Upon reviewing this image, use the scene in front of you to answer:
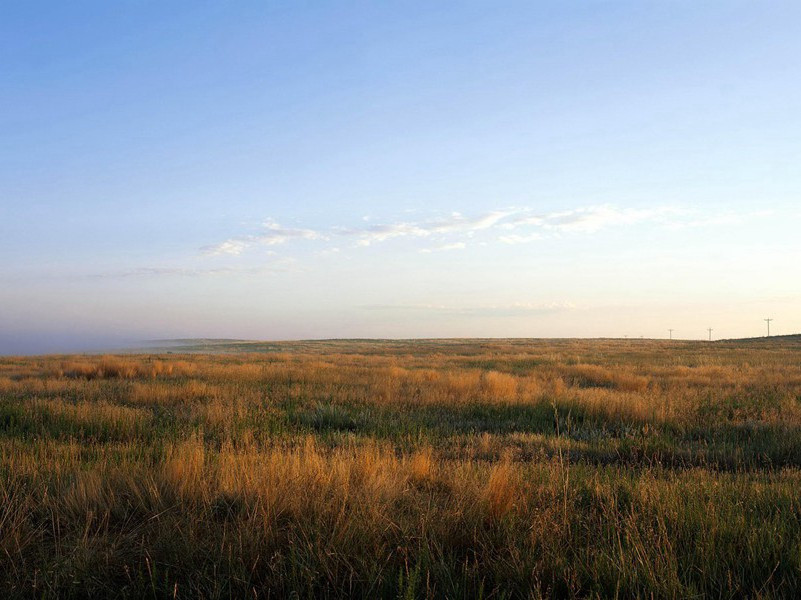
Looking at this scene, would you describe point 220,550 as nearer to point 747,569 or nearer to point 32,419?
point 747,569

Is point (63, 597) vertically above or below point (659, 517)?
below

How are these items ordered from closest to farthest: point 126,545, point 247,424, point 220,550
Answer: point 220,550 → point 126,545 → point 247,424

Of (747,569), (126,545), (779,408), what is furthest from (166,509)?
(779,408)

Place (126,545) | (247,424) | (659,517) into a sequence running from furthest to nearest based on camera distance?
(247,424) → (659,517) → (126,545)

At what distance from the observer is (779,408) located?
11.5 meters

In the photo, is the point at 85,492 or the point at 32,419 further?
the point at 32,419

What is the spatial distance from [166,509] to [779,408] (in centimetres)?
1271

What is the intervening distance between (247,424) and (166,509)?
15.4ft

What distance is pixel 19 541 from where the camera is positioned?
12.0 feet

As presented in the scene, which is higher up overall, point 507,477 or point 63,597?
point 507,477

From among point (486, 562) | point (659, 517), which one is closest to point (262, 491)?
point (486, 562)

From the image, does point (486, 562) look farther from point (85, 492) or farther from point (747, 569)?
point (85, 492)

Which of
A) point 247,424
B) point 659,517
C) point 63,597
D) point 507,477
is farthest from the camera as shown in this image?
point 247,424

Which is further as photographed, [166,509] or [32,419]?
[32,419]
